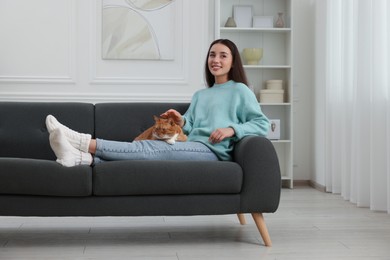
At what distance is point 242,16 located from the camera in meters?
5.40

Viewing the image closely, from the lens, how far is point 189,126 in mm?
3369

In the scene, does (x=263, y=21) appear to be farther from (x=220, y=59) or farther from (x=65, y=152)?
(x=65, y=152)

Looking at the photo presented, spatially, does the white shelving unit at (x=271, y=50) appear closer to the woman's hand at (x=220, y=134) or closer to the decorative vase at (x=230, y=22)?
the decorative vase at (x=230, y=22)

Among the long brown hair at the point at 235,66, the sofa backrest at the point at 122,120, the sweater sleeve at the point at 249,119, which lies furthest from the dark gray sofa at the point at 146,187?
the sofa backrest at the point at 122,120

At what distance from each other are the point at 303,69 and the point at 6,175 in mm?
3399

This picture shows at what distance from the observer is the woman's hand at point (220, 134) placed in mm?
3020

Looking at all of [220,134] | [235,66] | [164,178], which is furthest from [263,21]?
[164,178]

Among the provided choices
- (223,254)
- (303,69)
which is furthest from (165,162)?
(303,69)

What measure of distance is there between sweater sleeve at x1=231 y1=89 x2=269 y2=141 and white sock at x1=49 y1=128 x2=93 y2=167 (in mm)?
747

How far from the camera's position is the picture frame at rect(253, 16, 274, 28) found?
5.37 metres

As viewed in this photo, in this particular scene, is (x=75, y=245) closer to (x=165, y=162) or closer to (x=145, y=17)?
(x=165, y=162)

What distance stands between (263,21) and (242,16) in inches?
7.4

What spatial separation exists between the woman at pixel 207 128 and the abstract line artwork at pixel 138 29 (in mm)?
1831

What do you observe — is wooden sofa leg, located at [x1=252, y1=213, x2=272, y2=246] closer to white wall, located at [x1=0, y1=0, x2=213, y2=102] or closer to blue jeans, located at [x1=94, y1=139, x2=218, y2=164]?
blue jeans, located at [x1=94, y1=139, x2=218, y2=164]
